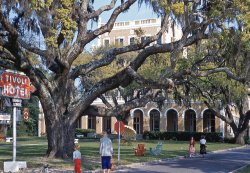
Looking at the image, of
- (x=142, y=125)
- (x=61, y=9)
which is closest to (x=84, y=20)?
(x=61, y=9)

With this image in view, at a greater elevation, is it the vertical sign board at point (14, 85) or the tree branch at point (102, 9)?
the tree branch at point (102, 9)

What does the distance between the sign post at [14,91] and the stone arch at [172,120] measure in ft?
180

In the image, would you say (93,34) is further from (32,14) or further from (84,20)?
(32,14)

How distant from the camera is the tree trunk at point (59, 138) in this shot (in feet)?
82.2

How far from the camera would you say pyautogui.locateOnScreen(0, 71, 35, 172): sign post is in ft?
64.3

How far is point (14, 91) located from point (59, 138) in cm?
568

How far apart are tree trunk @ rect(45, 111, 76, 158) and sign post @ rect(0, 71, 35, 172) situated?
4.57m

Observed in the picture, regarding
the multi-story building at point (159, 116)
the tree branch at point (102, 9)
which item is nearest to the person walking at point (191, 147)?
the tree branch at point (102, 9)

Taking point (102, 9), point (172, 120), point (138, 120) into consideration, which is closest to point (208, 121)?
point (172, 120)

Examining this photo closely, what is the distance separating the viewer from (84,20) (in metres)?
25.5

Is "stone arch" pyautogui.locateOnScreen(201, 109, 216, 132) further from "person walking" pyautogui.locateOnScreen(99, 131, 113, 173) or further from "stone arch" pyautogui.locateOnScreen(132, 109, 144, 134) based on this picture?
"person walking" pyautogui.locateOnScreen(99, 131, 113, 173)

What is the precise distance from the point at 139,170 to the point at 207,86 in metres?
20.6

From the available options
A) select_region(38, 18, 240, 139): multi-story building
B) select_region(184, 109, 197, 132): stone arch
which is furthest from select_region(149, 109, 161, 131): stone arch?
select_region(184, 109, 197, 132): stone arch

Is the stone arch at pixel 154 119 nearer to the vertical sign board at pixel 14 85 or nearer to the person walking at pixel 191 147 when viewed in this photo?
the person walking at pixel 191 147
